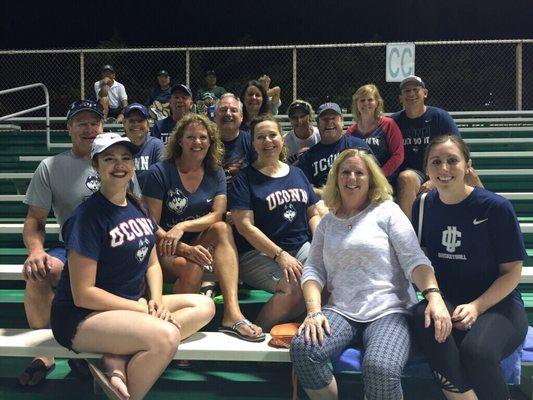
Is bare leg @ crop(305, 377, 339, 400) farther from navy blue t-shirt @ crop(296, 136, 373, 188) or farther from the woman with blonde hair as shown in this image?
the woman with blonde hair

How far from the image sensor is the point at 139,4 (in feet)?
62.8

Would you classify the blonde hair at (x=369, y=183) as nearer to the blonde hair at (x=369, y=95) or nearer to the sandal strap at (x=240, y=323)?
the sandal strap at (x=240, y=323)

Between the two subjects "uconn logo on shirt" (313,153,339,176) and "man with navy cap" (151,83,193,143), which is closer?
"uconn logo on shirt" (313,153,339,176)

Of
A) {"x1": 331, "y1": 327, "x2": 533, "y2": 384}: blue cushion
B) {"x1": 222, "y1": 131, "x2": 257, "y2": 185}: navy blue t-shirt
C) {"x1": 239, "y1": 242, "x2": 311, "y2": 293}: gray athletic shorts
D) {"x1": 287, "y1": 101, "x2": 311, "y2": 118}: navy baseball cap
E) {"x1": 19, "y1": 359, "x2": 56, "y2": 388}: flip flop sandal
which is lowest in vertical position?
{"x1": 19, "y1": 359, "x2": 56, "y2": 388}: flip flop sandal

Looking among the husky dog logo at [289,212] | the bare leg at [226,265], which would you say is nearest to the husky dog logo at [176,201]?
the bare leg at [226,265]

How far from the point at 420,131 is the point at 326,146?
726 millimetres

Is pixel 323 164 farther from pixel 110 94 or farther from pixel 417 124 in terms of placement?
pixel 110 94

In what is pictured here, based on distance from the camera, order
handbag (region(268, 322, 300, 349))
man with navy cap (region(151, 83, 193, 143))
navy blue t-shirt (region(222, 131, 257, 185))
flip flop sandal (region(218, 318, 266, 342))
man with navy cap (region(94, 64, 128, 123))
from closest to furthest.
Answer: handbag (region(268, 322, 300, 349)) < flip flop sandal (region(218, 318, 266, 342)) < navy blue t-shirt (region(222, 131, 257, 185)) < man with navy cap (region(151, 83, 193, 143)) < man with navy cap (region(94, 64, 128, 123))

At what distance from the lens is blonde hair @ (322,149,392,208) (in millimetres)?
2645

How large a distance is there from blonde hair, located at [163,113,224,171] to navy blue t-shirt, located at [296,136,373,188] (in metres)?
0.68

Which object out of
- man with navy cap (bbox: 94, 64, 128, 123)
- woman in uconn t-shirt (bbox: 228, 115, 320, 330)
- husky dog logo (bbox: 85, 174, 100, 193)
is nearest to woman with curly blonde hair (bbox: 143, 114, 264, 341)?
woman in uconn t-shirt (bbox: 228, 115, 320, 330)

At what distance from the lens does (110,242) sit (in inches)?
96.1

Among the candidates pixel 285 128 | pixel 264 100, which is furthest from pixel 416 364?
pixel 285 128

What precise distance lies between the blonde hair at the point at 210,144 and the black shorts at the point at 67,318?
1077 mm
